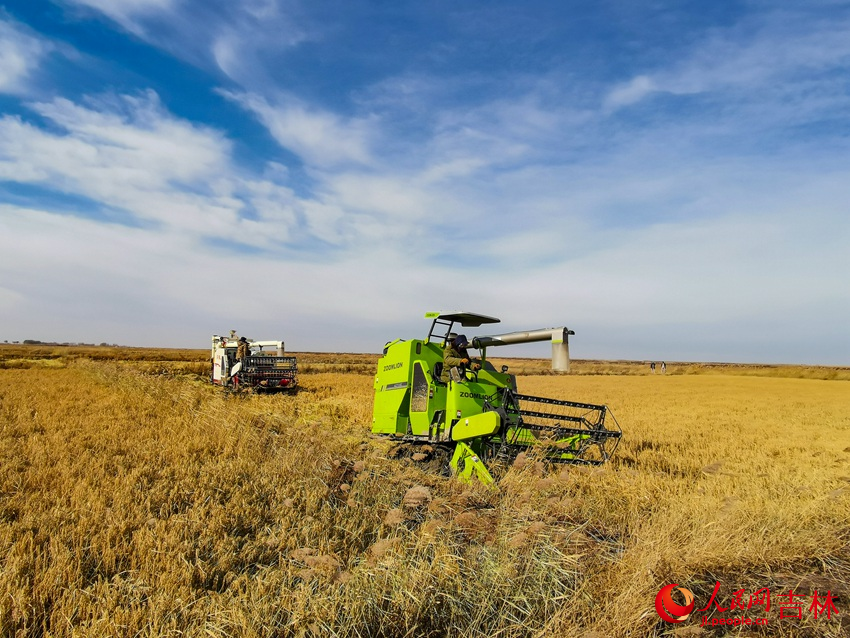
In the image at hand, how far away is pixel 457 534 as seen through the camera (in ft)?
14.6

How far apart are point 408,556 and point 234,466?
338cm

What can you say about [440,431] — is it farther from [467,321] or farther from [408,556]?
[408,556]

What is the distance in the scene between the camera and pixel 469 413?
773 centimetres

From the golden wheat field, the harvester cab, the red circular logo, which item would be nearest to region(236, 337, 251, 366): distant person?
the harvester cab

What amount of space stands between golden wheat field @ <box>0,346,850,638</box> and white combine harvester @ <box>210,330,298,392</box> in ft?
35.7

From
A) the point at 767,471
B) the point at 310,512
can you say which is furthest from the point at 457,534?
the point at 767,471

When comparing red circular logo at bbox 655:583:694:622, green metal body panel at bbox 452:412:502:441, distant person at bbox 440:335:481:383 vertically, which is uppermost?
distant person at bbox 440:335:481:383

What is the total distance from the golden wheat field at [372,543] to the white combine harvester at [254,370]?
10.9 meters

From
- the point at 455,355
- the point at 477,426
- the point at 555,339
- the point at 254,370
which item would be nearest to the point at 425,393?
the point at 455,355

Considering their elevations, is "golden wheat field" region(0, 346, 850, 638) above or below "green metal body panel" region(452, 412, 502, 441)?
below

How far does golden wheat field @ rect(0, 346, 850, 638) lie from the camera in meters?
3.22

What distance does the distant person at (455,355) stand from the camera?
27.7 feet

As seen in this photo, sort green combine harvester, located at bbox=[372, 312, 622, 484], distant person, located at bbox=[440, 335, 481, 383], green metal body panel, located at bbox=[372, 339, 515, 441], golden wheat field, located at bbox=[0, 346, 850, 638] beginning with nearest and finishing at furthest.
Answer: golden wheat field, located at bbox=[0, 346, 850, 638]
green combine harvester, located at bbox=[372, 312, 622, 484]
green metal body panel, located at bbox=[372, 339, 515, 441]
distant person, located at bbox=[440, 335, 481, 383]

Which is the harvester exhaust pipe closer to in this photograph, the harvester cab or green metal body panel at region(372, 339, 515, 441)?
green metal body panel at region(372, 339, 515, 441)
